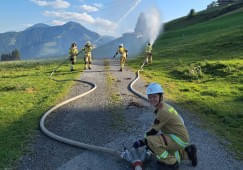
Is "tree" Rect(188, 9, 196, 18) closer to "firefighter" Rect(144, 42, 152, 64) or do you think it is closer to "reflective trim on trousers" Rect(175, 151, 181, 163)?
"firefighter" Rect(144, 42, 152, 64)

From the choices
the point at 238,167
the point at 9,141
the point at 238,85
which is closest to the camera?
the point at 238,167

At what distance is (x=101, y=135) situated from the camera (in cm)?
865

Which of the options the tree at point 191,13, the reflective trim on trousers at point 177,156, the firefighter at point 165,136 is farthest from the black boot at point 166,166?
the tree at point 191,13

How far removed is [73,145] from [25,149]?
4.24 ft

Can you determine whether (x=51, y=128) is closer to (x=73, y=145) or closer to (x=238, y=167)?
(x=73, y=145)

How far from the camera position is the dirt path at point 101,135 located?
6.78 m

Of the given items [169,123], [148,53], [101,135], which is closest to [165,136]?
[169,123]

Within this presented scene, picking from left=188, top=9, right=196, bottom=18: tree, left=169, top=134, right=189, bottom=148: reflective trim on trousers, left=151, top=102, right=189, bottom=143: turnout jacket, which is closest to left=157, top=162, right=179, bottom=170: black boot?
left=169, top=134, right=189, bottom=148: reflective trim on trousers

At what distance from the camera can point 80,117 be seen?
10688 millimetres

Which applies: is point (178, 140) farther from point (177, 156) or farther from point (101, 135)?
point (101, 135)

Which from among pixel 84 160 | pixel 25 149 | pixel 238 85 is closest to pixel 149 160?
pixel 84 160

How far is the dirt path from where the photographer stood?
678 centimetres

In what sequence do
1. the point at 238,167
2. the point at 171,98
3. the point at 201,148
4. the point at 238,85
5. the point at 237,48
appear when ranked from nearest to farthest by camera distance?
the point at 238,167 < the point at 201,148 < the point at 171,98 < the point at 238,85 < the point at 237,48

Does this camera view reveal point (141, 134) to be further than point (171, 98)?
No
